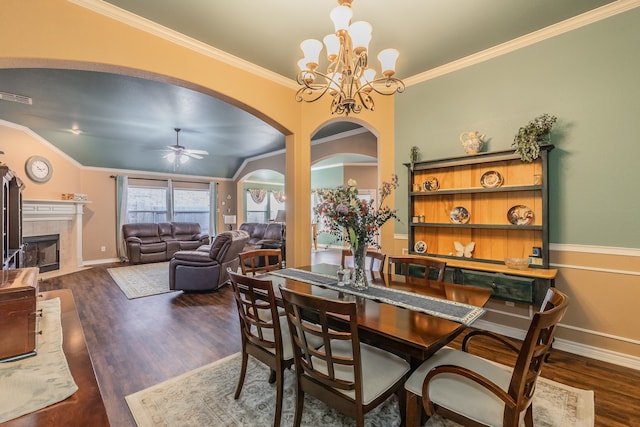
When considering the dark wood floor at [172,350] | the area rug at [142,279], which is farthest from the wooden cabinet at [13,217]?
the area rug at [142,279]

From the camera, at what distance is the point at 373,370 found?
154 centimetres

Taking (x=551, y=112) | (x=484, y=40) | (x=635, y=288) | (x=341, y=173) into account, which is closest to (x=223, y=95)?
(x=484, y=40)

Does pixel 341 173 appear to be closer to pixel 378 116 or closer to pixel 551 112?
pixel 378 116

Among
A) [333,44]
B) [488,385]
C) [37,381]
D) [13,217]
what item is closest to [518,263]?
[488,385]

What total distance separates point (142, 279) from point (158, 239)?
8.13 feet

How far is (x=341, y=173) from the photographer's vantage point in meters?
9.94

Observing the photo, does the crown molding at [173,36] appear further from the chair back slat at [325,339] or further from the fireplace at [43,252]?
the fireplace at [43,252]

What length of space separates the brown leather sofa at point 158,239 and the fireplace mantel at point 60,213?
96cm

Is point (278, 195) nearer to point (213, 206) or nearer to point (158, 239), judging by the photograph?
point (213, 206)

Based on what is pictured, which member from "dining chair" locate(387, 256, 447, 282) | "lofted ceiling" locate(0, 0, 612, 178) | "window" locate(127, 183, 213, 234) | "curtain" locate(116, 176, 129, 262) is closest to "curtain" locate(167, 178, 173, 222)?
"window" locate(127, 183, 213, 234)

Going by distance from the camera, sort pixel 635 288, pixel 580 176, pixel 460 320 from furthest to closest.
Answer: pixel 580 176 → pixel 635 288 → pixel 460 320

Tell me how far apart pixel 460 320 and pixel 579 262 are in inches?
79.6

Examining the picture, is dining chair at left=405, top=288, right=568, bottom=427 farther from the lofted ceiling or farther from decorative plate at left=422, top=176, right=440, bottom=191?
the lofted ceiling

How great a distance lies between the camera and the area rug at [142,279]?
4820 millimetres
